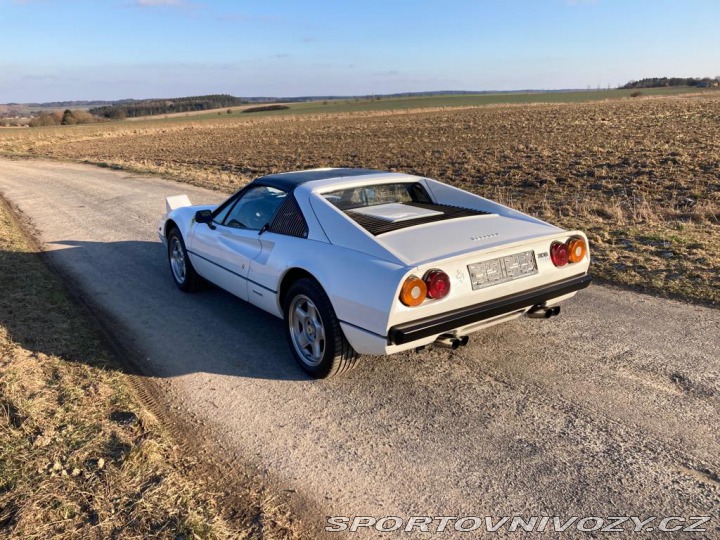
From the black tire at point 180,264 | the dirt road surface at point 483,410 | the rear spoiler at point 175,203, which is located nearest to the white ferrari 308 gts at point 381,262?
the dirt road surface at point 483,410

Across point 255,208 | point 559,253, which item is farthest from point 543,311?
point 255,208

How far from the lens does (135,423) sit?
3289 millimetres

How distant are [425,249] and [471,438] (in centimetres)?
117

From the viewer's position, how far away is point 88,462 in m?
2.90

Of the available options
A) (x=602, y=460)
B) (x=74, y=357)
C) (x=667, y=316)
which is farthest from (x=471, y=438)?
(x=74, y=357)

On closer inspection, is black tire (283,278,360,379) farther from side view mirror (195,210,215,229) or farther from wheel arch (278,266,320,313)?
side view mirror (195,210,215,229)

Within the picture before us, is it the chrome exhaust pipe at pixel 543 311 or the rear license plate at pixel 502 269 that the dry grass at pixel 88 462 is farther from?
the chrome exhaust pipe at pixel 543 311

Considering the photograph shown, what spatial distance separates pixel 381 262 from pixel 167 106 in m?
136

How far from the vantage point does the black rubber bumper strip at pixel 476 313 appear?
322 centimetres

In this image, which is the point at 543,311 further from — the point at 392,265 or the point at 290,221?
the point at 290,221

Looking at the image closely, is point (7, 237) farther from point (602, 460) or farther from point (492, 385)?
point (602, 460)

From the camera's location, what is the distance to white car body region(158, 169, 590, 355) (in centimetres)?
326

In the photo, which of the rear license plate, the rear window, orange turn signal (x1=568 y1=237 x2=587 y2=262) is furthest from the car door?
orange turn signal (x1=568 y1=237 x2=587 y2=262)

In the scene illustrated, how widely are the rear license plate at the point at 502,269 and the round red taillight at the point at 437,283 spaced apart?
214mm
